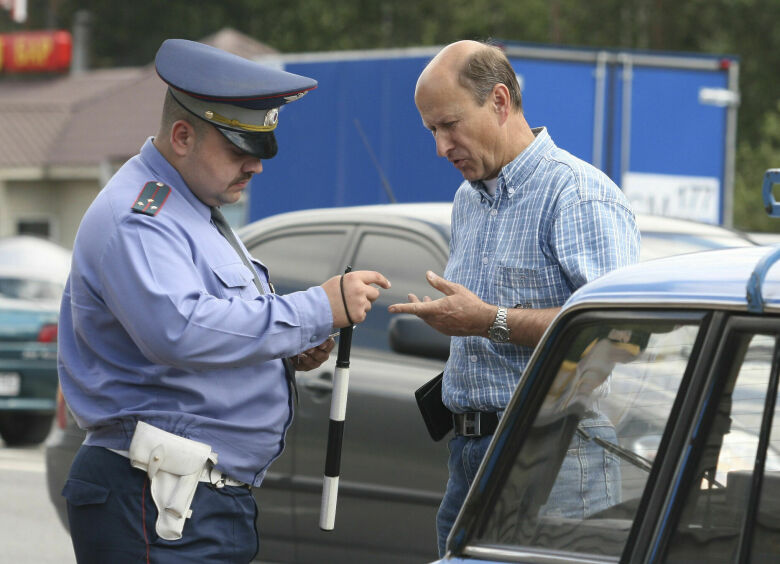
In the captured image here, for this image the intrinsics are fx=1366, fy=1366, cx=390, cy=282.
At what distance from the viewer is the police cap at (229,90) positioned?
9.64 ft

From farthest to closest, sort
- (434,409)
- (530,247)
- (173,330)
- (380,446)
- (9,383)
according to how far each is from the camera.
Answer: (9,383)
(380,446)
(434,409)
(530,247)
(173,330)

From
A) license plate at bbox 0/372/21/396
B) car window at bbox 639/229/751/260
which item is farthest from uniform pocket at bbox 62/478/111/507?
license plate at bbox 0/372/21/396

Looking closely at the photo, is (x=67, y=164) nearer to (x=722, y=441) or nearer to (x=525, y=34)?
(x=525, y=34)

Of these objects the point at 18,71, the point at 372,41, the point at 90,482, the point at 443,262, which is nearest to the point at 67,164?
the point at 18,71

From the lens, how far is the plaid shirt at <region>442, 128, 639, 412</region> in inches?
124

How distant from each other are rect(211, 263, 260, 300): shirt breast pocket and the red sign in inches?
1422

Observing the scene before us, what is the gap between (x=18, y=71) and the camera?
Answer: 3834 centimetres

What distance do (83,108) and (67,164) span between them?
9.67 feet

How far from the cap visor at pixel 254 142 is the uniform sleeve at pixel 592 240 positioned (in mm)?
692

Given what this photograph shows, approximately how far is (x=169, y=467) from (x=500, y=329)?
814mm

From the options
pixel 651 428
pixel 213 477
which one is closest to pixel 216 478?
pixel 213 477

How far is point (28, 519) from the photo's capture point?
827cm

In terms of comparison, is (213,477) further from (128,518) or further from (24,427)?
(24,427)

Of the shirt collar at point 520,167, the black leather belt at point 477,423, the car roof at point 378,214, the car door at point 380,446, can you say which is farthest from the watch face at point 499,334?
the car roof at point 378,214
